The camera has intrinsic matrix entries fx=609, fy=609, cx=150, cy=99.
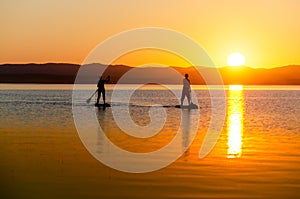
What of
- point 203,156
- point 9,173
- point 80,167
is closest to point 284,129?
point 203,156

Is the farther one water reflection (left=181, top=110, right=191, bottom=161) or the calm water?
water reflection (left=181, top=110, right=191, bottom=161)

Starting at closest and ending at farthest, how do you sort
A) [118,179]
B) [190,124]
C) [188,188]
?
1. [188,188]
2. [118,179]
3. [190,124]

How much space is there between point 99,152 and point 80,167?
277 cm

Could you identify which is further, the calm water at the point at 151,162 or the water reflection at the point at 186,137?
the water reflection at the point at 186,137

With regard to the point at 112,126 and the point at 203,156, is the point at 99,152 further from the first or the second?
the point at 112,126

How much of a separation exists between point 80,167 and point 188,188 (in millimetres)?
3142

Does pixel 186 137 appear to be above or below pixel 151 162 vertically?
above

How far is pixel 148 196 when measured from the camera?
1030cm

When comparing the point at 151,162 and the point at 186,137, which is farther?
the point at 186,137

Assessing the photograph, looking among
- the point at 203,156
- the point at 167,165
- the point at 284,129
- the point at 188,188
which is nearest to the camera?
the point at 188,188

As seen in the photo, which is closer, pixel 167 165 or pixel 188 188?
pixel 188 188

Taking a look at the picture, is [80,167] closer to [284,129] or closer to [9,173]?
[9,173]

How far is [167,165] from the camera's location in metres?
14.0

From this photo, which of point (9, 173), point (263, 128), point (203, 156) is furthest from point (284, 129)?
point (9, 173)
